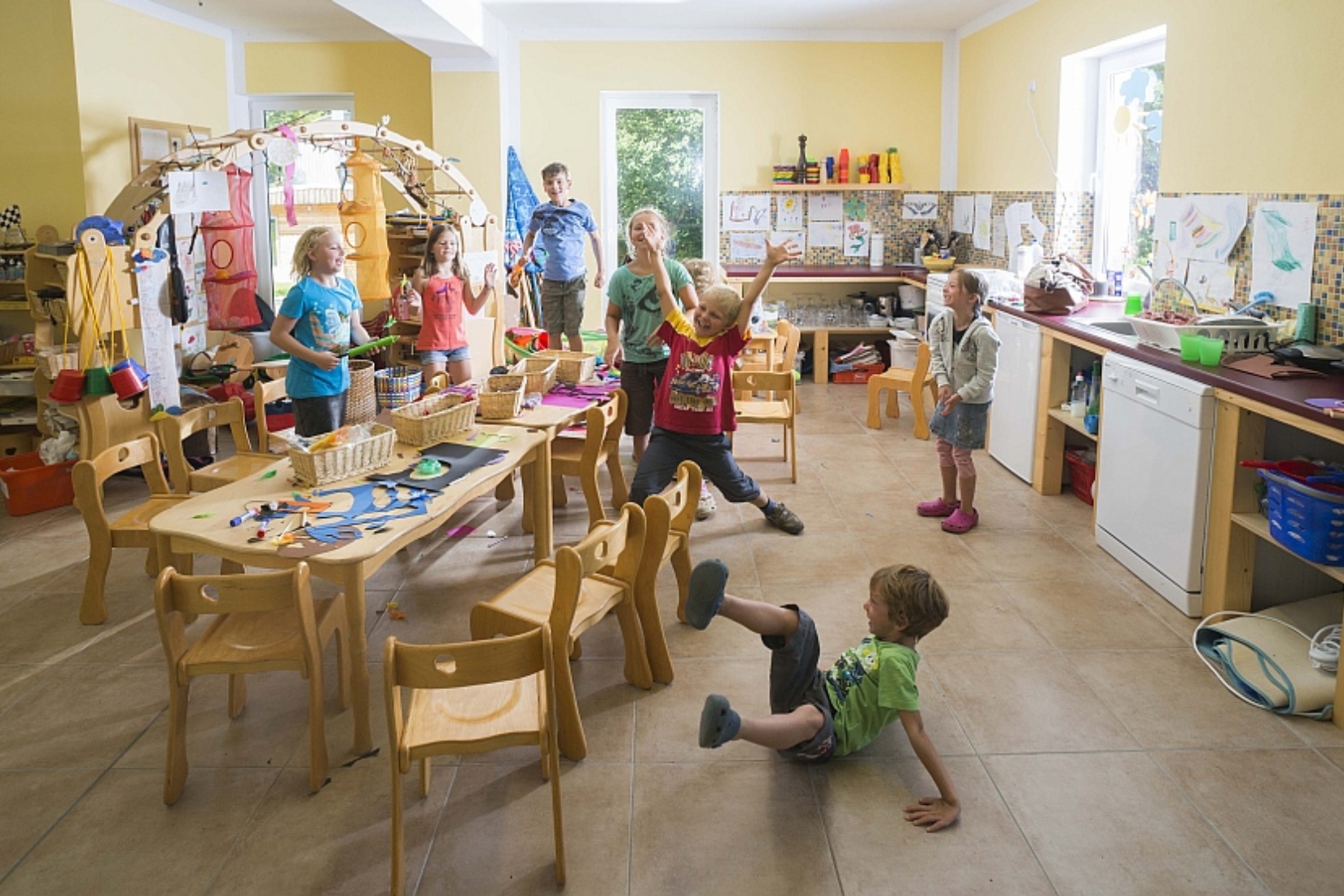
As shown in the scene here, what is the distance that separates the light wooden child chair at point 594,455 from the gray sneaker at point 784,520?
27.5 inches

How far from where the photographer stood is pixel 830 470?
20.5 feet

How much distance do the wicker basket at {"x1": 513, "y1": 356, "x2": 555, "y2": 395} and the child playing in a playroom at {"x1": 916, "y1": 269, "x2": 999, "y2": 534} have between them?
5.83 feet

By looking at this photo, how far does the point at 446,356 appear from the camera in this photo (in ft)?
19.7

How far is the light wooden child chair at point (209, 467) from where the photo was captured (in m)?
4.48

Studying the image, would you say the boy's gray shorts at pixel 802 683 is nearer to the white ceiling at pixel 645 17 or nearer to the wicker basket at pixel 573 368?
the wicker basket at pixel 573 368

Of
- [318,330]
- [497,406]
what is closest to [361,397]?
[318,330]

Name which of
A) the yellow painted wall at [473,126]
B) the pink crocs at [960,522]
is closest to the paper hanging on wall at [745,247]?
the yellow painted wall at [473,126]

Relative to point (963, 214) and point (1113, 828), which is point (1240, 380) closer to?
point (1113, 828)

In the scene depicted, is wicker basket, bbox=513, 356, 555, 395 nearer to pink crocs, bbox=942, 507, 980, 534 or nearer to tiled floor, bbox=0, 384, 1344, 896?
tiled floor, bbox=0, 384, 1344, 896

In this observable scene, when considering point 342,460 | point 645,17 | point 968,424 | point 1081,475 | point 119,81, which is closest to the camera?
point 342,460

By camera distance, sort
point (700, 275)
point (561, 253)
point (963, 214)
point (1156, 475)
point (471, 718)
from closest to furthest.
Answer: point (471, 718) → point (1156, 475) → point (700, 275) → point (561, 253) → point (963, 214)

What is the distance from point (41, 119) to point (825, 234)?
583 cm

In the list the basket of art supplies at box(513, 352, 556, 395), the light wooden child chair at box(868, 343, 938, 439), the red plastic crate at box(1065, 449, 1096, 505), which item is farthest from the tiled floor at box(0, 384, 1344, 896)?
the light wooden child chair at box(868, 343, 938, 439)

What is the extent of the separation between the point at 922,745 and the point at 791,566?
73.7 inches
